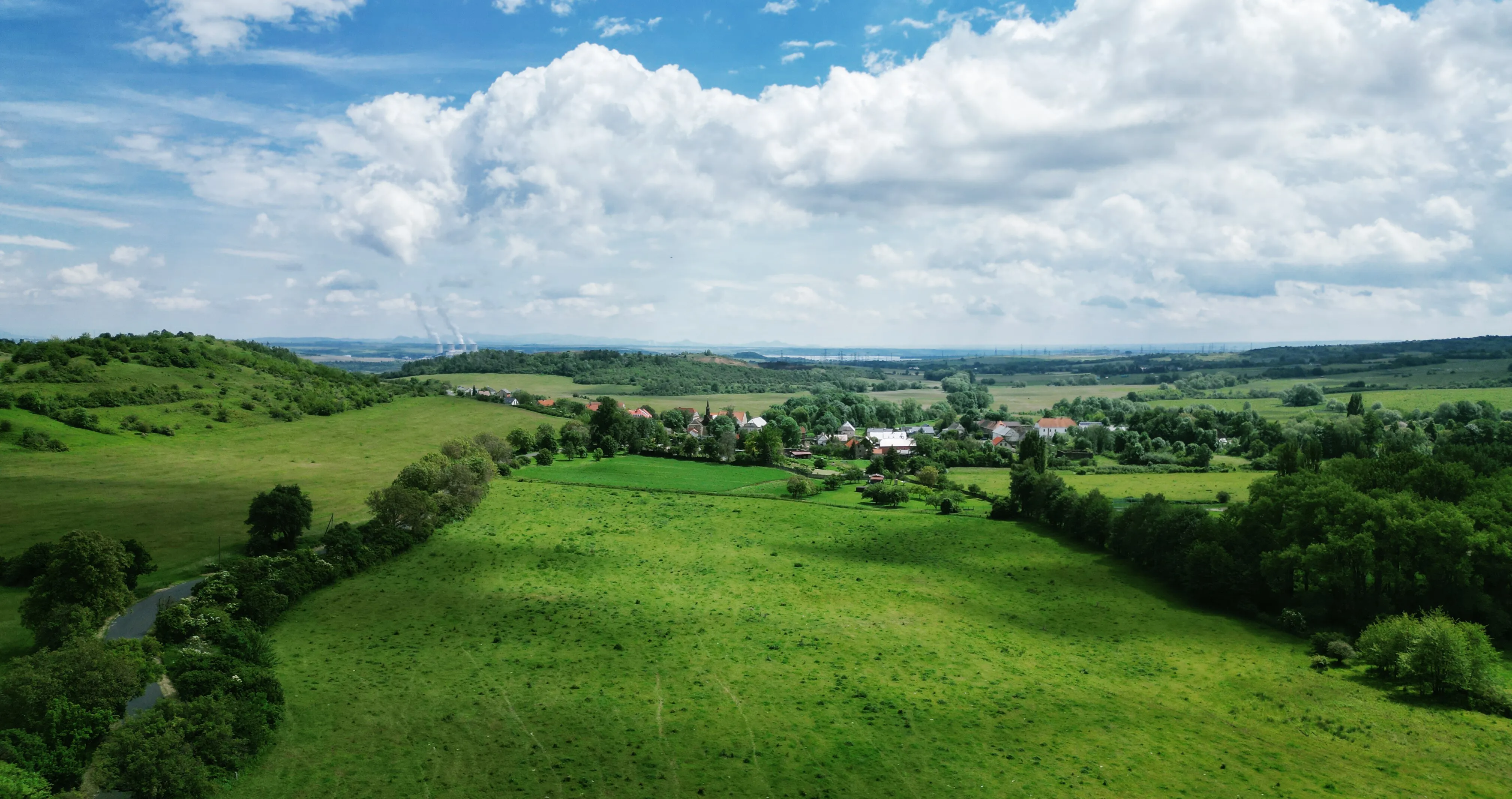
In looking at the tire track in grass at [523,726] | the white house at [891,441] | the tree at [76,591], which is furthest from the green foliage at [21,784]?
the white house at [891,441]

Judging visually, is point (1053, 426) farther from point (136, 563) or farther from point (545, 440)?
point (136, 563)

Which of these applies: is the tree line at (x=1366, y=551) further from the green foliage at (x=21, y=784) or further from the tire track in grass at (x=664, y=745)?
the green foliage at (x=21, y=784)

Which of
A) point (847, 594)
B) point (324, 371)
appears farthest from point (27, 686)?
point (324, 371)

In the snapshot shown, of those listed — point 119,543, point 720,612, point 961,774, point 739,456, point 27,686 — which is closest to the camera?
point 27,686

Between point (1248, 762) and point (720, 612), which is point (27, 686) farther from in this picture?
point (1248, 762)

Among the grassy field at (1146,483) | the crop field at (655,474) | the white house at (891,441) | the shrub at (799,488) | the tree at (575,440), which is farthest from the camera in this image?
A: the white house at (891,441)

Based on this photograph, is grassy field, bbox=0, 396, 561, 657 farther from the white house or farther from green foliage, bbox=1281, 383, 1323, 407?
green foliage, bbox=1281, 383, 1323, 407
